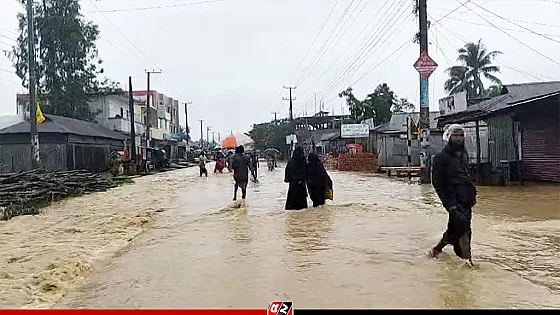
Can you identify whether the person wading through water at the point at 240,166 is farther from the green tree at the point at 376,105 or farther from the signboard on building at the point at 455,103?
the green tree at the point at 376,105

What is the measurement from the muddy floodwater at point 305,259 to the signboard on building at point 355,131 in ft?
97.9

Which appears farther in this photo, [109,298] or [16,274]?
[16,274]

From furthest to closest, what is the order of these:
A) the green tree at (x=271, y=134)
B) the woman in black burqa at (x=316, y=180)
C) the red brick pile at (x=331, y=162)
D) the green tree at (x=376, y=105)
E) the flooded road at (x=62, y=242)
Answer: the green tree at (x=271, y=134), the green tree at (x=376, y=105), the red brick pile at (x=331, y=162), the woman in black burqa at (x=316, y=180), the flooded road at (x=62, y=242)

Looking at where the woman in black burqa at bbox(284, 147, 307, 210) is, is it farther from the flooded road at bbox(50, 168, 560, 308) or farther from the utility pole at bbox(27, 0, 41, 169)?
the utility pole at bbox(27, 0, 41, 169)

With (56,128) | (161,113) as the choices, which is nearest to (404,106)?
(161,113)

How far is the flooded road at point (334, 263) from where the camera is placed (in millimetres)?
6844

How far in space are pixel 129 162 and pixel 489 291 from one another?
120 ft

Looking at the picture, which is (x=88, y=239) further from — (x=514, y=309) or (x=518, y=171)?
(x=518, y=171)

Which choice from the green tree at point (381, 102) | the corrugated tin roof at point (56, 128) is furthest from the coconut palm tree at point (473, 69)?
the corrugated tin roof at point (56, 128)

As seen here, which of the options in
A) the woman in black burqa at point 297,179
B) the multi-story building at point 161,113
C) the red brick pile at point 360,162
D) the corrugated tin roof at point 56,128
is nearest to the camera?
the woman in black burqa at point 297,179

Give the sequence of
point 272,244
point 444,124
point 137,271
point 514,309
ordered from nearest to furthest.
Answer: point 514,309 < point 137,271 < point 272,244 < point 444,124

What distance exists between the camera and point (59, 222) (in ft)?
51.1

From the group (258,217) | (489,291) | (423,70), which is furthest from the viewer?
(423,70)

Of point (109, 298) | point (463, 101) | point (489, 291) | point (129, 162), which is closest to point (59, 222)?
point (109, 298)
